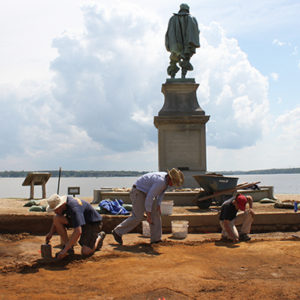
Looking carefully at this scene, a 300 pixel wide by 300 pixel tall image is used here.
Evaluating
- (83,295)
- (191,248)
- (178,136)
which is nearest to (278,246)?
(191,248)

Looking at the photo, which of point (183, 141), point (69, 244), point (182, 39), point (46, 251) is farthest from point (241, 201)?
point (182, 39)

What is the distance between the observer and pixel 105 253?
5965 millimetres

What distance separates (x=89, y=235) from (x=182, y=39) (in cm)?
1249

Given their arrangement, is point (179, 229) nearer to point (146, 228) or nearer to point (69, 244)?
point (146, 228)

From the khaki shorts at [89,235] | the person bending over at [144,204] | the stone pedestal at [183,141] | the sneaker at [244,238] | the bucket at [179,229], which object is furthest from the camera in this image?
the stone pedestal at [183,141]

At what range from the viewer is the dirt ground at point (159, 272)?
409 cm

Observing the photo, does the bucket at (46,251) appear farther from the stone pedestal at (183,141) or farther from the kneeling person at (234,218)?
the stone pedestal at (183,141)

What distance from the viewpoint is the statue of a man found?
16484 millimetres


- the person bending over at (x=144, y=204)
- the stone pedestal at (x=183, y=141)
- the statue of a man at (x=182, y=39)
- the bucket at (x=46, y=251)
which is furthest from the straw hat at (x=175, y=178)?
the statue of a man at (x=182, y=39)

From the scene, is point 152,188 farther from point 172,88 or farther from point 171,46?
point 171,46

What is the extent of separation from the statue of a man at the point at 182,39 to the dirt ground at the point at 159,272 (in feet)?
36.6

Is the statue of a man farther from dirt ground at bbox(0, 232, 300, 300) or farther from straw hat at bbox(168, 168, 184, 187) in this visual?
dirt ground at bbox(0, 232, 300, 300)

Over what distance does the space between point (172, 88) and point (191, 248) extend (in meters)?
10.5

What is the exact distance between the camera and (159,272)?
189 inches
